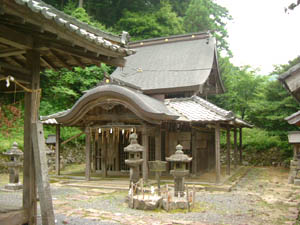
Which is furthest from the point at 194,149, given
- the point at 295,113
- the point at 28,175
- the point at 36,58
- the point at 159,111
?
the point at 36,58

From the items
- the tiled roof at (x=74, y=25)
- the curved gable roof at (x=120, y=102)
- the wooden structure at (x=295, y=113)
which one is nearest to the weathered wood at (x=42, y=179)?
the tiled roof at (x=74, y=25)

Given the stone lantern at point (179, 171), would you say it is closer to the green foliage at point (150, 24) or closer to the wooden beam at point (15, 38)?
the wooden beam at point (15, 38)

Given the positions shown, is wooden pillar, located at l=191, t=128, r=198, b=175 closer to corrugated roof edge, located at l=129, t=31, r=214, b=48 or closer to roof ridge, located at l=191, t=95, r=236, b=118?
roof ridge, located at l=191, t=95, r=236, b=118

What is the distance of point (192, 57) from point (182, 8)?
1584cm

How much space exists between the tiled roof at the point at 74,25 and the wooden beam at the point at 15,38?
1.79 feet

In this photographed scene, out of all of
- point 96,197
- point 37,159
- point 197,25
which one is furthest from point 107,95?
point 197,25

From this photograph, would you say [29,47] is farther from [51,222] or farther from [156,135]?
[156,135]

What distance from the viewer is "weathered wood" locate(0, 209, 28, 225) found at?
14.9 ft

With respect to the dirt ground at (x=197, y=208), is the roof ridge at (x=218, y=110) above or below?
above

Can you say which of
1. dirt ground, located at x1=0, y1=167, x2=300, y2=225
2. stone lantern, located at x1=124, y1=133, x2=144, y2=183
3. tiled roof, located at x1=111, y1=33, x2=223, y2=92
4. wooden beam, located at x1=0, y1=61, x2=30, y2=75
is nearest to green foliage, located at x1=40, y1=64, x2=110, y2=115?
tiled roof, located at x1=111, y1=33, x2=223, y2=92

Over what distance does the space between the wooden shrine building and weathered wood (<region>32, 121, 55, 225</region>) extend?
5.94m

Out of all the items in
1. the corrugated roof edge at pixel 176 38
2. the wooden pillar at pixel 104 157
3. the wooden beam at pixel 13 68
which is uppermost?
the corrugated roof edge at pixel 176 38

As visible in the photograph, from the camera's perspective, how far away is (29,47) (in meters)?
4.66

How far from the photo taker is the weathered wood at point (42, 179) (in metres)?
4.43
